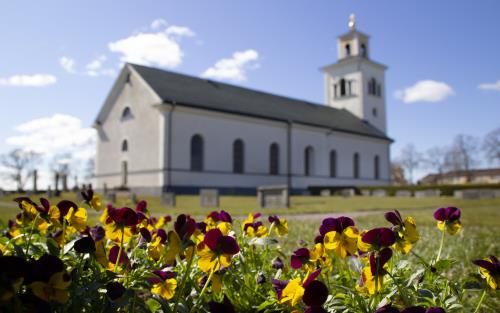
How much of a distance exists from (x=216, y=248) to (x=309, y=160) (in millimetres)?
34675

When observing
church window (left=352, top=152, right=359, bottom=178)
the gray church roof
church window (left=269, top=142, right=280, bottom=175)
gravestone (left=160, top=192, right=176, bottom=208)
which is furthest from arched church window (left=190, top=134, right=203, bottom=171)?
church window (left=352, top=152, right=359, bottom=178)

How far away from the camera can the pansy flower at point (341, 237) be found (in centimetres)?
165

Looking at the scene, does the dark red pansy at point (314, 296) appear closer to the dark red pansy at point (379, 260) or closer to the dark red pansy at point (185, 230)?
the dark red pansy at point (379, 260)

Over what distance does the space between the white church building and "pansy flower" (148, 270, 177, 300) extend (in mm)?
24604

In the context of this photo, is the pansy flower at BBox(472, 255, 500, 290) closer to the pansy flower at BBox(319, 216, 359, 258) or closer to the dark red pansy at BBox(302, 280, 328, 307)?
the pansy flower at BBox(319, 216, 359, 258)

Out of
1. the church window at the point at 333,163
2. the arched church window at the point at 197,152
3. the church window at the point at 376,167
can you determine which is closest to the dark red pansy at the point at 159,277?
the arched church window at the point at 197,152

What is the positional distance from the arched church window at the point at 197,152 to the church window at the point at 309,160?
418 inches

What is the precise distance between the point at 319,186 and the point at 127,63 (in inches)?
696

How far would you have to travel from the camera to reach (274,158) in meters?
32.9

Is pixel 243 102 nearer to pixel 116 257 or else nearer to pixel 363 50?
pixel 363 50

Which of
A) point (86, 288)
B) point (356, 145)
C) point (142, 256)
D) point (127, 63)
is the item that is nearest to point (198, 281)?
point (142, 256)

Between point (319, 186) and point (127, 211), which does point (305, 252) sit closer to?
point (127, 211)

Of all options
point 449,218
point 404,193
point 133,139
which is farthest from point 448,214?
point 404,193

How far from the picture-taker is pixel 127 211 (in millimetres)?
1744
